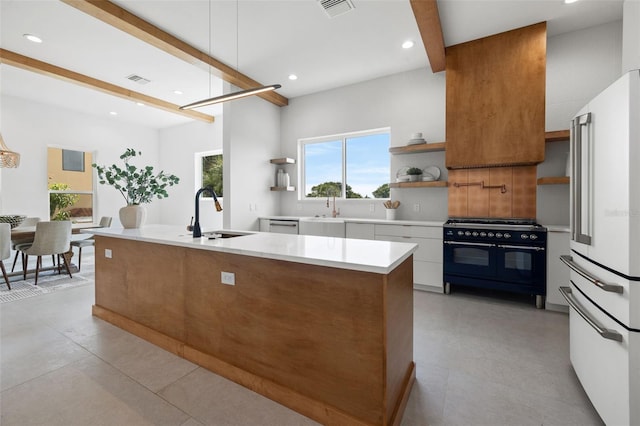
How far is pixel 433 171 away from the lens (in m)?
4.19

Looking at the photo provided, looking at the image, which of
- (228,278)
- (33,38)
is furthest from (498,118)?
(33,38)

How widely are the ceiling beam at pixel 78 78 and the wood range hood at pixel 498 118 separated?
Answer: 13.7 ft

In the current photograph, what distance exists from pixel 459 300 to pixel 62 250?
5.47m

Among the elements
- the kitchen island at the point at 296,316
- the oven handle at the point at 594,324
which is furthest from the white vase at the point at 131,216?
the oven handle at the point at 594,324

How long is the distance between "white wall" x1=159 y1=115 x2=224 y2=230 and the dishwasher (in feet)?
6.99

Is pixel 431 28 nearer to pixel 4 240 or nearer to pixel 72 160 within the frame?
pixel 4 240

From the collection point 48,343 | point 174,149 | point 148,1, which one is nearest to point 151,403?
point 48,343

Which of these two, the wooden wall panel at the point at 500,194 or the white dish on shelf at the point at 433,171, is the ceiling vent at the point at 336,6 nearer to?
the white dish on shelf at the point at 433,171

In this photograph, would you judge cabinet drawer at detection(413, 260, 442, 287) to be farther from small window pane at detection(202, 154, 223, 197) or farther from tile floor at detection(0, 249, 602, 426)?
small window pane at detection(202, 154, 223, 197)

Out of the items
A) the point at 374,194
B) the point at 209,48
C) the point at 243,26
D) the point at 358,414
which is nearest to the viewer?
the point at 358,414

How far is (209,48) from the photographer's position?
368 cm

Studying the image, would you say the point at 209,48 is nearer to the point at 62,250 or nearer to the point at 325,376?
the point at 62,250

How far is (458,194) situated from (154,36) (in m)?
4.16

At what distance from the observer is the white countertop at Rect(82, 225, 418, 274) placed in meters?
1.39
